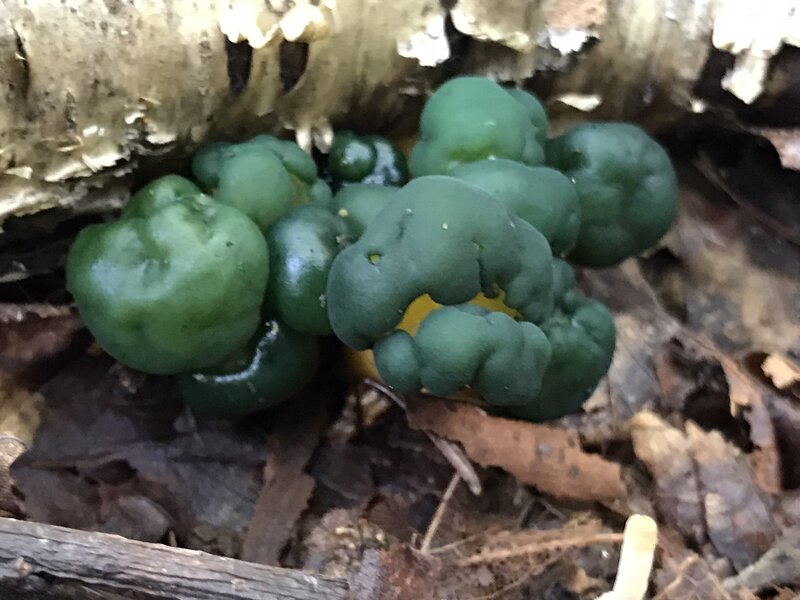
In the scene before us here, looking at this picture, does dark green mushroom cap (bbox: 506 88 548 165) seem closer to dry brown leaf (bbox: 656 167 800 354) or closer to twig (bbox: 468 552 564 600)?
dry brown leaf (bbox: 656 167 800 354)

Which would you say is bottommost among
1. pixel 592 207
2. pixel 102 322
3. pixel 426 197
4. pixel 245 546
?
pixel 245 546

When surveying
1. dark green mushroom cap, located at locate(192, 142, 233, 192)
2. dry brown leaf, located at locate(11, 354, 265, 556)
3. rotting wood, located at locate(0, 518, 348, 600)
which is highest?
dark green mushroom cap, located at locate(192, 142, 233, 192)

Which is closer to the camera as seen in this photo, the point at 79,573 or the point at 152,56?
the point at 79,573

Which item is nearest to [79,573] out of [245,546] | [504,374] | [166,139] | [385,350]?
[245,546]

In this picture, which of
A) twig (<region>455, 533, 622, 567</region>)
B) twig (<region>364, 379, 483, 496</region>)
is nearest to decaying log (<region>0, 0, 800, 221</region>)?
twig (<region>364, 379, 483, 496</region>)

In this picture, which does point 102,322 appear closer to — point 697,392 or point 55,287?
point 55,287

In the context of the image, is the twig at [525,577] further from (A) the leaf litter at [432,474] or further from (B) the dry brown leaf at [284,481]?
(B) the dry brown leaf at [284,481]

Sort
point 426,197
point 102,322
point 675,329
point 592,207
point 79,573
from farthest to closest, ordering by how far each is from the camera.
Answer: point 675,329 → point 592,207 → point 102,322 → point 426,197 → point 79,573
